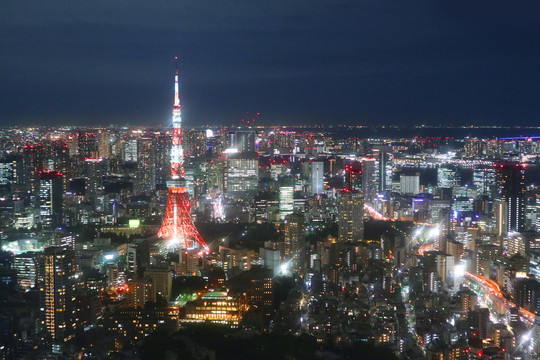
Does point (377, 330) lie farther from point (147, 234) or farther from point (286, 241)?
point (147, 234)

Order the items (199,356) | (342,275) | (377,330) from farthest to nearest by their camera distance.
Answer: (342,275), (377,330), (199,356)

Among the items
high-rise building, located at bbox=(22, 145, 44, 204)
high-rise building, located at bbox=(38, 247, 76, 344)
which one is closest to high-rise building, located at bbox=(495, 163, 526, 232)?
high-rise building, located at bbox=(38, 247, 76, 344)

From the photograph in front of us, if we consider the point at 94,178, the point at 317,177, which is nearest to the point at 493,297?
the point at 317,177

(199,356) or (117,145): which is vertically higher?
(117,145)

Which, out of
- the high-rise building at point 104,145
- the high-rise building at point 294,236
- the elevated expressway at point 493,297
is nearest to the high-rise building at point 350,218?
the high-rise building at point 294,236

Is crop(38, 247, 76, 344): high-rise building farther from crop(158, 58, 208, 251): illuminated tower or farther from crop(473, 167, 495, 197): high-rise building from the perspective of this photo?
crop(473, 167, 495, 197): high-rise building

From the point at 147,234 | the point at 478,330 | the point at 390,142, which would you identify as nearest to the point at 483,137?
the point at 390,142

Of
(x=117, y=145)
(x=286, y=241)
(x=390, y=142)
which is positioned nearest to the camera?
(x=286, y=241)
